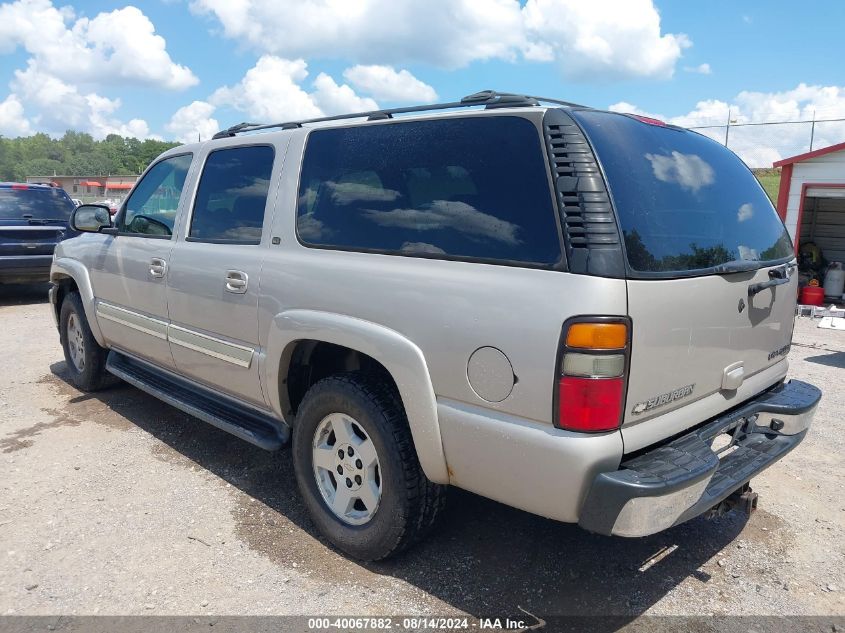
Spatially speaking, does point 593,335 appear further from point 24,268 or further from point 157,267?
point 24,268

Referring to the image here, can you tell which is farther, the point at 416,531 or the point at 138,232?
the point at 138,232

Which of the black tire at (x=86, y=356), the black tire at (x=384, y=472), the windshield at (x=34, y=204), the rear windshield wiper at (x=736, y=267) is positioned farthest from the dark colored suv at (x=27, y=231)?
the rear windshield wiper at (x=736, y=267)

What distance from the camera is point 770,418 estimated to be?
3043 mm

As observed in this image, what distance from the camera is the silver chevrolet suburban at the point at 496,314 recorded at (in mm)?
2230

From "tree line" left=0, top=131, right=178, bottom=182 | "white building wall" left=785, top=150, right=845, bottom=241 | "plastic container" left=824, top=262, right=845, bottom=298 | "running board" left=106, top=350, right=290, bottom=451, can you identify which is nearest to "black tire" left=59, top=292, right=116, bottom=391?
"running board" left=106, top=350, right=290, bottom=451

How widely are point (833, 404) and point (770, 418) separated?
9.99 feet

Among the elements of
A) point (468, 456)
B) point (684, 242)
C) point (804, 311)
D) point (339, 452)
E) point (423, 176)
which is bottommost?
point (804, 311)

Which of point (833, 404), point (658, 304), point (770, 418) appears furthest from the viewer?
point (833, 404)

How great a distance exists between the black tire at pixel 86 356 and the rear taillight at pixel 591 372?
4.41 meters

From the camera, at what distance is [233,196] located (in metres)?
3.74

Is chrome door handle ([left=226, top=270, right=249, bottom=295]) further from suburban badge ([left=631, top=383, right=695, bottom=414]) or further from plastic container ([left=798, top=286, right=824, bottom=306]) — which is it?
plastic container ([left=798, top=286, right=824, bottom=306])

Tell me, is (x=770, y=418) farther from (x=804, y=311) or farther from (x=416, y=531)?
(x=804, y=311)

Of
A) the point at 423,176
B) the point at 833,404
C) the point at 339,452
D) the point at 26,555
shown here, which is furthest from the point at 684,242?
the point at 833,404

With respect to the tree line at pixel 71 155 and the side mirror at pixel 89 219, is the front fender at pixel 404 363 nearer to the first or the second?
the side mirror at pixel 89 219
